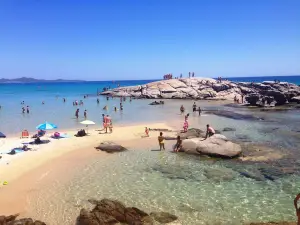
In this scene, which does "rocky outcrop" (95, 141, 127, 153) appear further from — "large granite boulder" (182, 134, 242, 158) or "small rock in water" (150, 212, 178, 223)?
"small rock in water" (150, 212, 178, 223)

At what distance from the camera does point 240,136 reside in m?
29.6

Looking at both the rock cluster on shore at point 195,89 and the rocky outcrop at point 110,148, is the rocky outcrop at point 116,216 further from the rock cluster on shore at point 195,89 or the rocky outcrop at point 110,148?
the rock cluster on shore at point 195,89

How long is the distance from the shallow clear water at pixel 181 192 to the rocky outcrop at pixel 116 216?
776 mm

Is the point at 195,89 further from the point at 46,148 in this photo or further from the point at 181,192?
the point at 181,192

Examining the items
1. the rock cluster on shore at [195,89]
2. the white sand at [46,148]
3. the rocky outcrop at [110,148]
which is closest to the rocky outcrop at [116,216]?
the white sand at [46,148]

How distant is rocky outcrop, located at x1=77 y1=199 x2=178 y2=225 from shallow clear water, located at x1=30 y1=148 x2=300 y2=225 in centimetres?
78

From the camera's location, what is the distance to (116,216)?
1214 centimetres

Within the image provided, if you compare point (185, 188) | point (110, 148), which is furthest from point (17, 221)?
point (110, 148)

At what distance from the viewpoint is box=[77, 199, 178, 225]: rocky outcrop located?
1177 cm

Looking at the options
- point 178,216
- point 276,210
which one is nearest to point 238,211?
point 276,210

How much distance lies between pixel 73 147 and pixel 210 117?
77.4 ft

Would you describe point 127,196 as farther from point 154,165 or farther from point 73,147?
point 73,147

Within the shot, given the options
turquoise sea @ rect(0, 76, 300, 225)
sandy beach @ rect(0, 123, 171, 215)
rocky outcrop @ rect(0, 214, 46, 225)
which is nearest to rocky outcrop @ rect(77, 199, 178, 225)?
turquoise sea @ rect(0, 76, 300, 225)

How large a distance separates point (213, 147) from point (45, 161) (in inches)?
466
